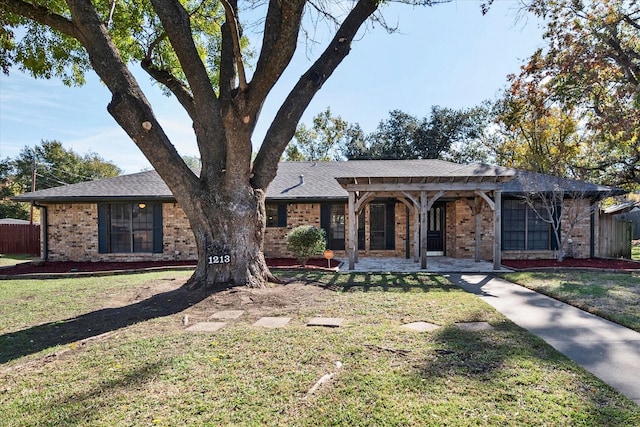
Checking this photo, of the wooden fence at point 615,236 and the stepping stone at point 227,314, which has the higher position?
the wooden fence at point 615,236

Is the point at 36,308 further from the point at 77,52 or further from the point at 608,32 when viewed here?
the point at 608,32

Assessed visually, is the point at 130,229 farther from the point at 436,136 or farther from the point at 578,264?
the point at 436,136

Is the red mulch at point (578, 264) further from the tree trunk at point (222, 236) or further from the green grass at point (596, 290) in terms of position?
the tree trunk at point (222, 236)

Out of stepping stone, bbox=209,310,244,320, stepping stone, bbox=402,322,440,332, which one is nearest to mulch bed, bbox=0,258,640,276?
stepping stone, bbox=209,310,244,320

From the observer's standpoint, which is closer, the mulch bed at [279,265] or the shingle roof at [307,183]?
the mulch bed at [279,265]

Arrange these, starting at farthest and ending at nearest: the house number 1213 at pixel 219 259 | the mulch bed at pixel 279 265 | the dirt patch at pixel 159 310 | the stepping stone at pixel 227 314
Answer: the mulch bed at pixel 279 265, the house number 1213 at pixel 219 259, the stepping stone at pixel 227 314, the dirt patch at pixel 159 310

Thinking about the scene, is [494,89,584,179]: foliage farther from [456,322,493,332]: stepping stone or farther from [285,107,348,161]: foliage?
[285,107,348,161]: foliage

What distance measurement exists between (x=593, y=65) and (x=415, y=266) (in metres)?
9.01

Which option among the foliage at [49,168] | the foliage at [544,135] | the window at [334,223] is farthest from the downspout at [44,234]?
the foliage at [49,168]

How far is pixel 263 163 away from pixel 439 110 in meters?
24.8

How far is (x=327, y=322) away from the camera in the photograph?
4.73 meters

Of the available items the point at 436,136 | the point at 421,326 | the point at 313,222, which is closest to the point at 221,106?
the point at 421,326

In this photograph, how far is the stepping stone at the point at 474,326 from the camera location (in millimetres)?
4438

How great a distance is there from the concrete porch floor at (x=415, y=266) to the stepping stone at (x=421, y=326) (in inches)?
181
